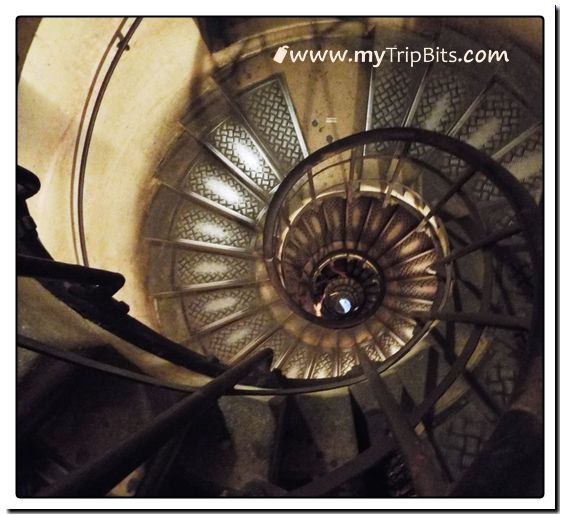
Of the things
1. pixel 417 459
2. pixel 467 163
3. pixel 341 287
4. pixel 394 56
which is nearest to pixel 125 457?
pixel 417 459

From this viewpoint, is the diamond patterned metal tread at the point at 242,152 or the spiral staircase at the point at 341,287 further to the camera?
the diamond patterned metal tread at the point at 242,152

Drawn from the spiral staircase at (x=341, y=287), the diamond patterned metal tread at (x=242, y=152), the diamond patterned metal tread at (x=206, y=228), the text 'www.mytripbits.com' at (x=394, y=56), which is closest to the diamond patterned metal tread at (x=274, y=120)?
the spiral staircase at (x=341, y=287)

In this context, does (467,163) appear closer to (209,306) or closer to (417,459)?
(417,459)

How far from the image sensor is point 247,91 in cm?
414

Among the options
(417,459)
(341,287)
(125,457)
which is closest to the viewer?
(125,457)

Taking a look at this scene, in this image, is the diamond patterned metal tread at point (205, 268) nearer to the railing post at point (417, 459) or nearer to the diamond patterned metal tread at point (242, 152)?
the diamond patterned metal tread at point (242, 152)

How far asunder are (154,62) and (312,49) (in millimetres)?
1420

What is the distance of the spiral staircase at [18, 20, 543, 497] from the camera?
1.78 meters

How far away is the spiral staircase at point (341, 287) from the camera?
1778 mm

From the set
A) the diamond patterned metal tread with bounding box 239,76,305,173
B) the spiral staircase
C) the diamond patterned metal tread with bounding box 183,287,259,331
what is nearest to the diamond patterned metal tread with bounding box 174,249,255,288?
the spiral staircase

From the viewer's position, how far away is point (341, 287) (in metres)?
6.12

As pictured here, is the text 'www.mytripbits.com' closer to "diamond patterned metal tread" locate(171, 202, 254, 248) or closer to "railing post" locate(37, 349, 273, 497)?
"diamond patterned metal tread" locate(171, 202, 254, 248)

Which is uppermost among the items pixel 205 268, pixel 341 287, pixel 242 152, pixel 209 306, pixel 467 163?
pixel 242 152
